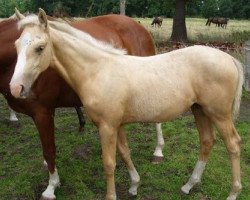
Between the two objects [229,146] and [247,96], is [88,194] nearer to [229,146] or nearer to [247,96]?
[229,146]

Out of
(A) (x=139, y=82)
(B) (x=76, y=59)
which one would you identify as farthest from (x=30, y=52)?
(A) (x=139, y=82)

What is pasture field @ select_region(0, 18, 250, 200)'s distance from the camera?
415 centimetres

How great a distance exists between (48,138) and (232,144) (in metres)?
1.85

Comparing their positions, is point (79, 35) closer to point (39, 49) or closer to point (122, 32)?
point (39, 49)

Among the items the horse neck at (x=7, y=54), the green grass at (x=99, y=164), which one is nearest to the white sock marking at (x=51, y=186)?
the green grass at (x=99, y=164)

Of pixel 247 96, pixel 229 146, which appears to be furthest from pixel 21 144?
pixel 247 96

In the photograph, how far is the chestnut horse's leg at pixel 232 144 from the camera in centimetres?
362

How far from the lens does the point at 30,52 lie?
2838 millimetres

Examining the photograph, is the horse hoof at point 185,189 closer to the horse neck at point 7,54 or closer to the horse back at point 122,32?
the horse back at point 122,32

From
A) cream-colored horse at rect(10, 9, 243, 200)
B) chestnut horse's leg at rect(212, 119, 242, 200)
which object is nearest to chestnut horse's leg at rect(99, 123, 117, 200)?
cream-colored horse at rect(10, 9, 243, 200)

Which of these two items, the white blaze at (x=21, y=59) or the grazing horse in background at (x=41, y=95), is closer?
the white blaze at (x=21, y=59)

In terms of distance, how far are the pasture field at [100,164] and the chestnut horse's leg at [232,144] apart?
23cm

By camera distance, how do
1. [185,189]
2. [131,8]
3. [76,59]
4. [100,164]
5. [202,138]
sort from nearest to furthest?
1. [76,59]
2. [202,138]
3. [185,189]
4. [100,164]
5. [131,8]

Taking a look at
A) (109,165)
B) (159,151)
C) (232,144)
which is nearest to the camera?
(109,165)
